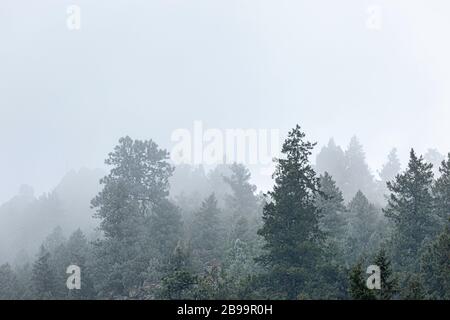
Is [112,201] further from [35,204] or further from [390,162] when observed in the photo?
[390,162]

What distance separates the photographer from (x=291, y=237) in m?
22.5

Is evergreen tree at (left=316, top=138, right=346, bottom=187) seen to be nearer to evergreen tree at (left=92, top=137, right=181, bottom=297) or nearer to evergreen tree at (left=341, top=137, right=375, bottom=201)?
evergreen tree at (left=341, top=137, right=375, bottom=201)

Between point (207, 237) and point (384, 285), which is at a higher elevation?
point (207, 237)

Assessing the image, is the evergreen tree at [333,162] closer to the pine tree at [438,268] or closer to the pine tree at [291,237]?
the pine tree at [291,237]

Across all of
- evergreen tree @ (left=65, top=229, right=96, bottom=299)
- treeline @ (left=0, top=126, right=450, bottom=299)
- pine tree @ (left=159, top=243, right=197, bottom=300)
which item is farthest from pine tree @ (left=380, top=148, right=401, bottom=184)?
pine tree @ (left=159, top=243, right=197, bottom=300)

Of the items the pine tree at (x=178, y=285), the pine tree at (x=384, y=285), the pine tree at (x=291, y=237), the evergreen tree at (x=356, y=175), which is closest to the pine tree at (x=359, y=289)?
the pine tree at (x=384, y=285)

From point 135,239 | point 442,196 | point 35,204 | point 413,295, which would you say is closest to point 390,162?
point 442,196

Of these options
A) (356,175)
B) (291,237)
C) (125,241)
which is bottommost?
(125,241)

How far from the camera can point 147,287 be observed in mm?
30672

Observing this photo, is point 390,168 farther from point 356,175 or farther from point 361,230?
point 361,230

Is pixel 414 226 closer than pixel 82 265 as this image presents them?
Yes

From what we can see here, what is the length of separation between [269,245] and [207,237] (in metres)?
16.3

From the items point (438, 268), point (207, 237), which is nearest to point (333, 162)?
point (207, 237)

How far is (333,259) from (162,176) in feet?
98.1
